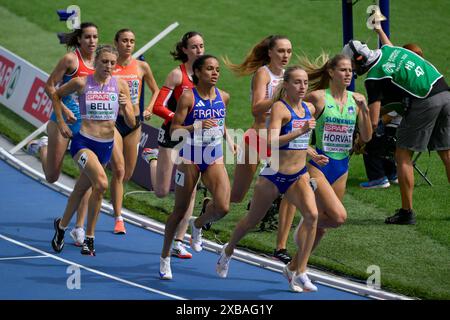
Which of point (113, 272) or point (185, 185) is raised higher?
point (185, 185)

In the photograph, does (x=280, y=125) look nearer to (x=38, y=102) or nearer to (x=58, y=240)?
(x=58, y=240)

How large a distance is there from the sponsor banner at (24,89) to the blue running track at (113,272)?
4770 mm

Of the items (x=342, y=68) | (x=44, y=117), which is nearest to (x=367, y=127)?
(x=342, y=68)

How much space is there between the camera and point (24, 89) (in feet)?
68.6

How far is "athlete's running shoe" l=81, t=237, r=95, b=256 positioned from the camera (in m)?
13.5

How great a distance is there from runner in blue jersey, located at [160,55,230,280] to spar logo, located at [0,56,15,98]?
9620mm

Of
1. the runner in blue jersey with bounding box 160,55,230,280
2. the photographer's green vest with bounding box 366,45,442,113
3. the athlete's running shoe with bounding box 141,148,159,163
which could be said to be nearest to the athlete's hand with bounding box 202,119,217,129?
the runner in blue jersey with bounding box 160,55,230,280

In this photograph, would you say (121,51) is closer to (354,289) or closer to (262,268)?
(262,268)

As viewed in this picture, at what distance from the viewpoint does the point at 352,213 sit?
15602mm

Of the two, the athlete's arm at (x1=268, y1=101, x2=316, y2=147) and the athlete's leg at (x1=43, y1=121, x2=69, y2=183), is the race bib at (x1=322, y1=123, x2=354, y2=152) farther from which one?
the athlete's leg at (x1=43, y1=121, x2=69, y2=183)

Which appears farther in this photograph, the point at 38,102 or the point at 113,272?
the point at 38,102

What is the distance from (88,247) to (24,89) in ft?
26.0

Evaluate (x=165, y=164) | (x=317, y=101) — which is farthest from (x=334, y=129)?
(x=165, y=164)

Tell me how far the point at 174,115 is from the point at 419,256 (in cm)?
337
